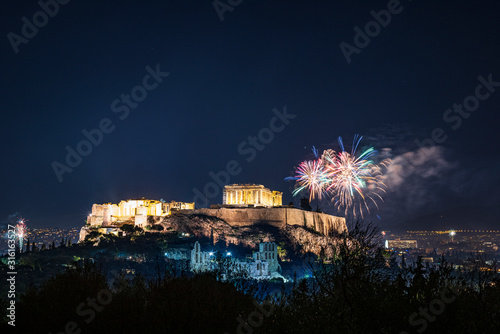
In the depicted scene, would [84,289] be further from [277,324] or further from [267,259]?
[267,259]

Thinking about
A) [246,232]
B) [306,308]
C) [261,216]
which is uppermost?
[261,216]

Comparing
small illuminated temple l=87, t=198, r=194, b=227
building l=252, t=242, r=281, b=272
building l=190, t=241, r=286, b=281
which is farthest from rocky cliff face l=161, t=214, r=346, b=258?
building l=252, t=242, r=281, b=272

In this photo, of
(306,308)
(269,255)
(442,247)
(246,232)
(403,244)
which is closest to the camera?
(306,308)

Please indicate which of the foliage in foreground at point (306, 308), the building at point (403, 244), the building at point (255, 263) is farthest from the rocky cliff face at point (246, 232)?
the building at point (403, 244)

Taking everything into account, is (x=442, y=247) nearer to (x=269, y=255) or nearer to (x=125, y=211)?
(x=269, y=255)

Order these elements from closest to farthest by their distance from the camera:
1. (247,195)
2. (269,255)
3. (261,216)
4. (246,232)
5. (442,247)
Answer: (269,255) → (246,232) → (261,216) → (247,195) → (442,247)

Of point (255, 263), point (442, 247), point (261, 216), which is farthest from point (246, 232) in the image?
point (442, 247)

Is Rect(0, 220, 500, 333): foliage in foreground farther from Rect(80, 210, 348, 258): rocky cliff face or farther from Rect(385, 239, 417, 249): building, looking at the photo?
Rect(385, 239, 417, 249): building

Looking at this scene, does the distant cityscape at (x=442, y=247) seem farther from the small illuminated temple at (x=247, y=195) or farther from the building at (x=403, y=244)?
the small illuminated temple at (x=247, y=195)
